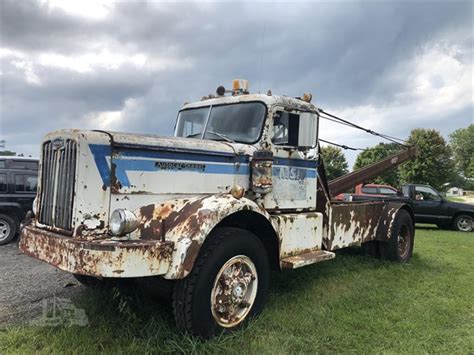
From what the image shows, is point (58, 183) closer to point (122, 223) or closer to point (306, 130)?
point (122, 223)

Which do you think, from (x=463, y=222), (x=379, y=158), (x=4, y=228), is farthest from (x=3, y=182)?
(x=379, y=158)

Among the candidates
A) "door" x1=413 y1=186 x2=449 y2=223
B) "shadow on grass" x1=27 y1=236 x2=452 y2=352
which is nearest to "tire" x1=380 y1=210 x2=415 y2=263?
"shadow on grass" x1=27 y1=236 x2=452 y2=352

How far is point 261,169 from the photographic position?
4.44 m

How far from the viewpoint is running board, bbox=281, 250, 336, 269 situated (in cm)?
446

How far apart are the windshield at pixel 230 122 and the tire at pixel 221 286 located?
4.28 ft

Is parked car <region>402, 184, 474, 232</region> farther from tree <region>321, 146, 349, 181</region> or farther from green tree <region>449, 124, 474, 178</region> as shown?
green tree <region>449, 124, 474, 178</region>

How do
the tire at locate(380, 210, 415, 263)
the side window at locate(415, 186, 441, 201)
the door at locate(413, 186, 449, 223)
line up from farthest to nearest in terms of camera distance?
the side window at locate(415, 186, 441, 201) < the door at locate(413, 186, 449, 223) < the tire at locate(380, 210, 415, 263)

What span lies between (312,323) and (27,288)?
147 inches

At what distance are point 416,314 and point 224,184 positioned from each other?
263 centimetres

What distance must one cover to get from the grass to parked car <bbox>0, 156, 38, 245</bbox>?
18.0ft

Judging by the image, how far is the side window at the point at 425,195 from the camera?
1456cm

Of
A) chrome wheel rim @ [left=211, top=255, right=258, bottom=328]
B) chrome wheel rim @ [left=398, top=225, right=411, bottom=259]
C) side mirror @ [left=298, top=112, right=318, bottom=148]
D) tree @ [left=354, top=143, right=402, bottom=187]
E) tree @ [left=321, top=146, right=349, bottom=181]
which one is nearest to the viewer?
chrome wheel rim @ [left=211, top=255, right=258, bottom=328]

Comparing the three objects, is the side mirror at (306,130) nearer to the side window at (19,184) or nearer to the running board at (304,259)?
the running board at (304,259)

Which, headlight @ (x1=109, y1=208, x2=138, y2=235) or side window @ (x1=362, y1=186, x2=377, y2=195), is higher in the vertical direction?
side window @ (x1=362, y1=186, x2=377, y2=195)
